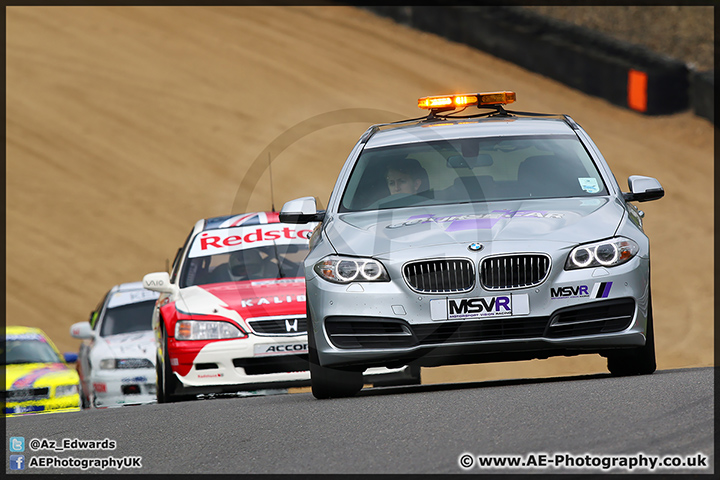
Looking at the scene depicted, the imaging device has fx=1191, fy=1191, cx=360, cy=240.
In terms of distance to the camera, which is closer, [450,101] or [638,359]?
[638,359]

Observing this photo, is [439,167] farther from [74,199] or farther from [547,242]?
[74,199]

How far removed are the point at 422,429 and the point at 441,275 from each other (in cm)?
135

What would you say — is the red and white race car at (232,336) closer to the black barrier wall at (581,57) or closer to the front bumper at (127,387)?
the front bumper at (127,387)

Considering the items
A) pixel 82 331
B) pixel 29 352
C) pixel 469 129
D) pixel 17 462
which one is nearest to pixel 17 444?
pixel 17 462

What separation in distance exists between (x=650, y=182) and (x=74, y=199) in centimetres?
1842

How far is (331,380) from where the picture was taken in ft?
26.8

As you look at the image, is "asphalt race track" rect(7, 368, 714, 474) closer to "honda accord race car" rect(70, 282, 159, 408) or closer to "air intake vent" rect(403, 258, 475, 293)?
"air intake vent" rect(403, 258, 475, 293)

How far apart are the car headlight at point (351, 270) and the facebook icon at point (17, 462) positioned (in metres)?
2.18

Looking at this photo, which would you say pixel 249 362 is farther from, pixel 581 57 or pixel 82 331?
pixel 581 57

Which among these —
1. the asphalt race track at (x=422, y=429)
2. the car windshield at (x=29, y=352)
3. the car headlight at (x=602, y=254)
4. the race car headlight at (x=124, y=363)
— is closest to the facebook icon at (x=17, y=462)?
the asphalt race track at (x=422, y=429)

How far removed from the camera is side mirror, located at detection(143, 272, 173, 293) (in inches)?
431

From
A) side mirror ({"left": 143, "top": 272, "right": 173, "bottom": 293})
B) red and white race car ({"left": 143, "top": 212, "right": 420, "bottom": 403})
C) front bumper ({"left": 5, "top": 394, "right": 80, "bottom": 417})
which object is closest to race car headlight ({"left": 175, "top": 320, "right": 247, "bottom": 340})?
red and white race car ({"left": 143, "top": 212, "right": 420, "bottom": 403})

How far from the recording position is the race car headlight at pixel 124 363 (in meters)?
13.2

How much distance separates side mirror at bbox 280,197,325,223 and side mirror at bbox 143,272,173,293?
2665mm
